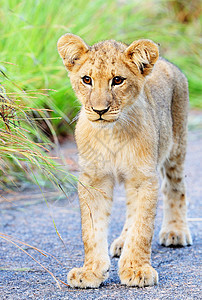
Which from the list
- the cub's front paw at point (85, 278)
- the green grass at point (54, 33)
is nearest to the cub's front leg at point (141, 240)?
the cub's front paw at point (85, 278)

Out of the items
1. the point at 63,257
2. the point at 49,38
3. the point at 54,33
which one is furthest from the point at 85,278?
the point at 54,33

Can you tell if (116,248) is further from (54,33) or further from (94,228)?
(54,33)

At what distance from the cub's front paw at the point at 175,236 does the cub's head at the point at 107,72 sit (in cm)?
117

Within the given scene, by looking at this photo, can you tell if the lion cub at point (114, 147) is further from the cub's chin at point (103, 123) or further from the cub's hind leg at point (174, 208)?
the cub's hind leg at point (174, 208)

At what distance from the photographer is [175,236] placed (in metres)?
3.93

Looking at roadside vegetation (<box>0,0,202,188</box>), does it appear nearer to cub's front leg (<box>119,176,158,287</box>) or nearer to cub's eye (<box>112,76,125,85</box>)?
cub's eye (<box>112,76,125,85</box>)

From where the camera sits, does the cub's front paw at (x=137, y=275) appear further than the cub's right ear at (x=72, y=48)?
No

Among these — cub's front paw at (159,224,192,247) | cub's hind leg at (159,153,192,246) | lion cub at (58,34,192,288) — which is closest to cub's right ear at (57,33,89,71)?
lion cub at (58,34,192,288)

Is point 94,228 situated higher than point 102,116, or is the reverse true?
point 102,116

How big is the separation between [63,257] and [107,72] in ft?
3.98

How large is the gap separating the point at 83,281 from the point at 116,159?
72 centimetres

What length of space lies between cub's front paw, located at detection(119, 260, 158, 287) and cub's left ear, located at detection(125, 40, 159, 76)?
114 centimetres

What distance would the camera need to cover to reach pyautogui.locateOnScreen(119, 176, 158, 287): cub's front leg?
296 centimetres

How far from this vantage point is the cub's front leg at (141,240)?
117 inches
